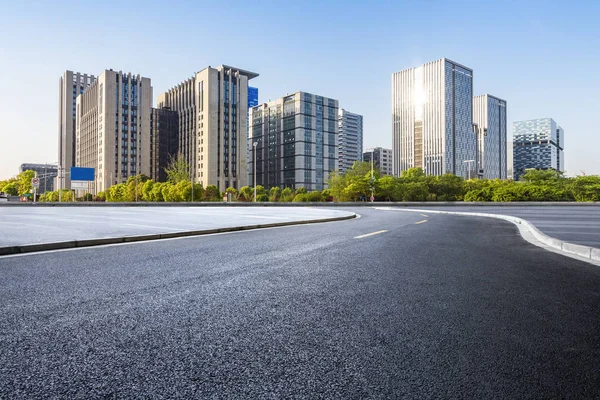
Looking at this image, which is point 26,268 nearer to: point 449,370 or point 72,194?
point 449,370

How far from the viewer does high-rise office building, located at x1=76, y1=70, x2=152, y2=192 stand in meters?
139

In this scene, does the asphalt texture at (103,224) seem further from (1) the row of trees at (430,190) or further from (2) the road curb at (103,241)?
(1) the row of trees at (430,190)

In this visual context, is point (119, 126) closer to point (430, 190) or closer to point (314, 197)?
point (314, 197)

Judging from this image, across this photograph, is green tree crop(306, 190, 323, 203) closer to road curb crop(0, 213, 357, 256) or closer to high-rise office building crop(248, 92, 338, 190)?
road curb crop(0, 213, 357, 256)

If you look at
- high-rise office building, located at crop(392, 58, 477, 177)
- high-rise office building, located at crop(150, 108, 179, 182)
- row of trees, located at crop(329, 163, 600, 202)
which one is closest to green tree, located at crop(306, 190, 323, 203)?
row of trees, located at crop(329, 163, 600, 202)

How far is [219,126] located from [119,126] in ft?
111

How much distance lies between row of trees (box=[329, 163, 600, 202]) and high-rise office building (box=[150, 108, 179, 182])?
108481 mm

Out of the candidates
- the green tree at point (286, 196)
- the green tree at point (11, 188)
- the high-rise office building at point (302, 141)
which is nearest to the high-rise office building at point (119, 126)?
the green tree at point (11, 188)

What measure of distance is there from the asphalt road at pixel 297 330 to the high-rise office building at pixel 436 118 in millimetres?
176800

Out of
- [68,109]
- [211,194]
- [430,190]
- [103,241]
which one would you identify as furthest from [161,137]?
[103,241]

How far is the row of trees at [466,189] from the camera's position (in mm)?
52406

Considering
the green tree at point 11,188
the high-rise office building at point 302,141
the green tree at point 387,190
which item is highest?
the high-rise office building at point 302,141

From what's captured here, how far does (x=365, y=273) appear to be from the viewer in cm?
622

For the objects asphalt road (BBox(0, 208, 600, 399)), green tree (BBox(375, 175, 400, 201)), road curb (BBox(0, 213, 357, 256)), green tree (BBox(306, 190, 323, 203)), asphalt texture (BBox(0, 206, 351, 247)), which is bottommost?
asphalt road (BBox(0, 208, 600, 399))
